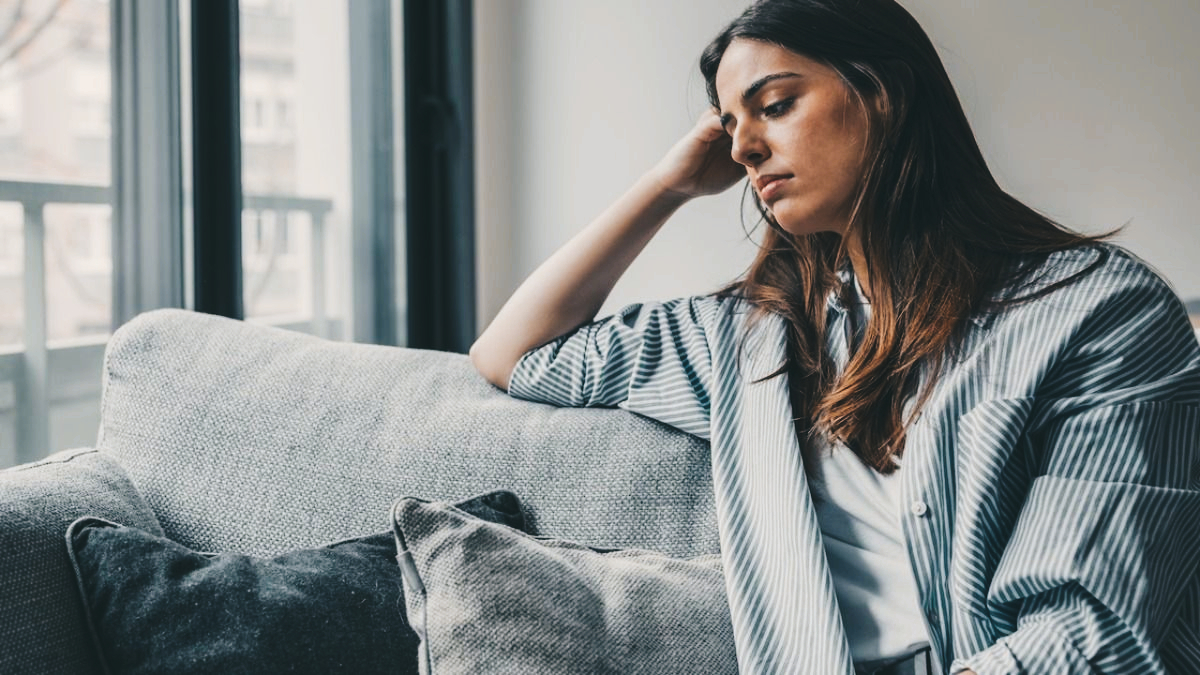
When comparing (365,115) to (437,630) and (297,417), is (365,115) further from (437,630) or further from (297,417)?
(437,630)

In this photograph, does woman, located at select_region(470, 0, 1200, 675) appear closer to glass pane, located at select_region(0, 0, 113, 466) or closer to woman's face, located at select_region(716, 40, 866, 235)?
woman's face, located at select_region(716, 40, 866, 235)

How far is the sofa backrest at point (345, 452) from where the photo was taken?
1.07 meters

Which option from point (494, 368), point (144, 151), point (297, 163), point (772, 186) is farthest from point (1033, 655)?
point (297, 163)

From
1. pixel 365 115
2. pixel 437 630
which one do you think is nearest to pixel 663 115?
pixel 365 115

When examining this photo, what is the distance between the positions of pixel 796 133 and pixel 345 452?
62 cm

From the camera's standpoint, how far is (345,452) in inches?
43.3

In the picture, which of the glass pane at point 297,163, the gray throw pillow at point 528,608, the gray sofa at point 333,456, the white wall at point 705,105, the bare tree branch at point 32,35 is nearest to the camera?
the gray throw pillow at point 528,608

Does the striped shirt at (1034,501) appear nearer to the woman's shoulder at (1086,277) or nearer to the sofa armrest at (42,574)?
the woman's shoulder at (1086,277)

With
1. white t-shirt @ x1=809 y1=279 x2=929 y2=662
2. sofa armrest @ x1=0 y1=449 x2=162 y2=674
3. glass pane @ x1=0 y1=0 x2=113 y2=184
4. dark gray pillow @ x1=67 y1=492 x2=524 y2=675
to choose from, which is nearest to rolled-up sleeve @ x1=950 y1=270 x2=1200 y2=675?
white t-shirt @ x1=809 y1=279 x2=929 y2=662

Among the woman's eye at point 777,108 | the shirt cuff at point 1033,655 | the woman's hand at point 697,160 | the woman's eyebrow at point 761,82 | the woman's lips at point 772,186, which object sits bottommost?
the shirt cuff at point 1033,655

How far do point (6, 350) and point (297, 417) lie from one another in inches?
32.2

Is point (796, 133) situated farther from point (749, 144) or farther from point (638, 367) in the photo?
point (638, 367)

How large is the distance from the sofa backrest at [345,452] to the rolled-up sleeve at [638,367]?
3 centimetres

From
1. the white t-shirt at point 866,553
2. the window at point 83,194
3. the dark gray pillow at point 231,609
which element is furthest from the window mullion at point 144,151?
the white t-shirt at point 866,553
